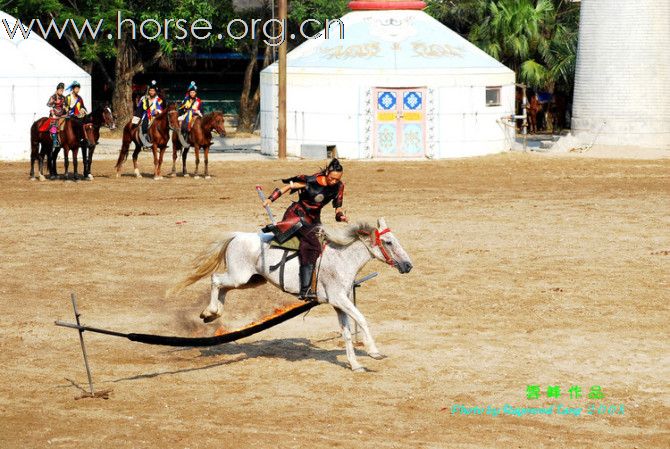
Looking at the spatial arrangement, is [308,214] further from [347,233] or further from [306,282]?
[306,282]

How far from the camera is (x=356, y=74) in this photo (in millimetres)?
36594

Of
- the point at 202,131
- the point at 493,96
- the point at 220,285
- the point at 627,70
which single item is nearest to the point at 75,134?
the point at 202,131

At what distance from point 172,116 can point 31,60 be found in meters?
8.65

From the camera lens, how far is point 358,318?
12.5 meters

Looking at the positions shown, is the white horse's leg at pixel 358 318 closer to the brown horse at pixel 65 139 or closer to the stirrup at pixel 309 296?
the stirrup at pixel 309 296

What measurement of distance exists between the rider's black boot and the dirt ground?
718mm

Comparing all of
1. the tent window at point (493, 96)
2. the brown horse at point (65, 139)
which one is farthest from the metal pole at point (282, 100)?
the brown horse at point (65, 139)

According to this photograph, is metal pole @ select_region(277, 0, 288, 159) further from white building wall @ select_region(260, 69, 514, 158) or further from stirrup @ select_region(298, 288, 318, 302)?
stirrup @ select_region(298, 288, 318, 302)

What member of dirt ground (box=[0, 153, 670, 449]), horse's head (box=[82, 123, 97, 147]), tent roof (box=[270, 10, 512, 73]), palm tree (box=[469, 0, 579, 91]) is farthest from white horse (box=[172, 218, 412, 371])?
palm tree (box=[469, 0, 579, 91])

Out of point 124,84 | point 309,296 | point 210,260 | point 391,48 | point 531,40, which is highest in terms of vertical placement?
point 531,40

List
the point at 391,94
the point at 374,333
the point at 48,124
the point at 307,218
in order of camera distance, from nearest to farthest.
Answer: the point at 307,218, the point at 374,333, the point at 48,124, the point at 391,94

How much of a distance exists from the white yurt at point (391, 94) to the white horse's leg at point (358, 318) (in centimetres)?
2415

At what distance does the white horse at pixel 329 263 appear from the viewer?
12.5 m

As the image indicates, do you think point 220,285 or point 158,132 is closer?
Result: point 220,285
